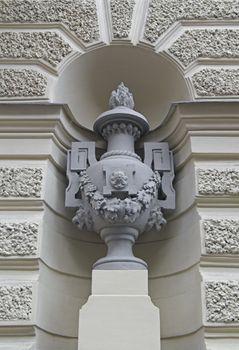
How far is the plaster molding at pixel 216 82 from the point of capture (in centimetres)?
443

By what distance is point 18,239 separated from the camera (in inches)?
153

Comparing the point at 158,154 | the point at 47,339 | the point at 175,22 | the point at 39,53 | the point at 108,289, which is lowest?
the point at 47,339

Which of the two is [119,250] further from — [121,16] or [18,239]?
[121,16]

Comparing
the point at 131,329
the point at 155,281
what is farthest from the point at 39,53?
the point at 131,329

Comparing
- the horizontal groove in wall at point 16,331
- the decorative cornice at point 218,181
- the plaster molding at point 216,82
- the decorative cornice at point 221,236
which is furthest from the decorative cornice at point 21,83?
the horizontal groove in wall at point 16,331

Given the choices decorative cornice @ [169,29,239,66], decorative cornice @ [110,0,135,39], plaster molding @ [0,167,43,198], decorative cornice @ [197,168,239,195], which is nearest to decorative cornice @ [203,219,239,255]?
decorative cornice @ [197,168,239,195]

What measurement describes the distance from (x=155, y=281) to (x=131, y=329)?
2.31ft

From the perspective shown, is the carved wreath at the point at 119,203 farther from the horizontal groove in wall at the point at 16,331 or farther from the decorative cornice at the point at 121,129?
the horizontal groove in wall at the point at 16,331

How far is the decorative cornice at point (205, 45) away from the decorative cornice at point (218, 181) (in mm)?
924

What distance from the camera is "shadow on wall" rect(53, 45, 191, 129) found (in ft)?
15.4

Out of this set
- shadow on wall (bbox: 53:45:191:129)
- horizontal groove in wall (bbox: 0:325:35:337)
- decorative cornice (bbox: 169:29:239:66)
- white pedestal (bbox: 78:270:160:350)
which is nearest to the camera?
white pedestal (bbox: 78:270:160:350)

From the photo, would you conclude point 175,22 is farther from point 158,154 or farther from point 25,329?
point 25,329

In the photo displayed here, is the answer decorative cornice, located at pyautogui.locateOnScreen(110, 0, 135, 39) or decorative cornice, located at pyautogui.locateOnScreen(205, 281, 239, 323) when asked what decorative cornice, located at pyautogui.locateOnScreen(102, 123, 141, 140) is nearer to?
decorative cornice, located at pyautogui.locateOnScreen(110, 0, 135, 39)

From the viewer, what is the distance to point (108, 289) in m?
3.72
